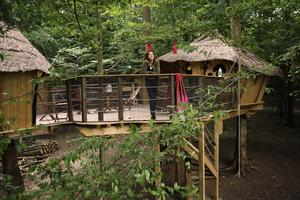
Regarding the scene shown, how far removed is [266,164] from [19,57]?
12.4 metres

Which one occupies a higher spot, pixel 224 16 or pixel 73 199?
pixel 224 16

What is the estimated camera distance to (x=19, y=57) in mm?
9461

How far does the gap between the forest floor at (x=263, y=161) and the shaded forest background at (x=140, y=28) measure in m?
2.45

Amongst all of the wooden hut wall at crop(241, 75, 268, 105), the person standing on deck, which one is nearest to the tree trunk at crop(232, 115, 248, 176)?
the wooden hut wall at crop(241, 75, 268, 105)

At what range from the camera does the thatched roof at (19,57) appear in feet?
29.5

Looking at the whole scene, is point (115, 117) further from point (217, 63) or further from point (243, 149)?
point (243, 149)

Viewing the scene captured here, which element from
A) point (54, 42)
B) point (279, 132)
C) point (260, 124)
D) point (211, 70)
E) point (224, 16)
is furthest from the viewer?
point (260, 124)

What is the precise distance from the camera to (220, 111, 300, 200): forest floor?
13.6m

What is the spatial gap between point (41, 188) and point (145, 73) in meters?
6.56

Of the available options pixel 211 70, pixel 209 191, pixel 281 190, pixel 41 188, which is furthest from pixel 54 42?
pixel 41 188

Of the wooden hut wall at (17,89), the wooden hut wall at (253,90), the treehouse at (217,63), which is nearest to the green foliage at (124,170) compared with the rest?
the wooden hut wall at (17,89)

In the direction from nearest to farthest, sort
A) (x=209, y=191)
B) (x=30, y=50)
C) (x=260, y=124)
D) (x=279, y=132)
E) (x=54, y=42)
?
1. (x=30, y=50)
2. (x=209, y=191)
3. (x=54, y=42)
4. (x=279, y=132)
5. (x=260, y=124)

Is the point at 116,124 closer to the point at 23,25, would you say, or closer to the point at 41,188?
the point at 23,25

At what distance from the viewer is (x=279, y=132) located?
2372 centimetres
